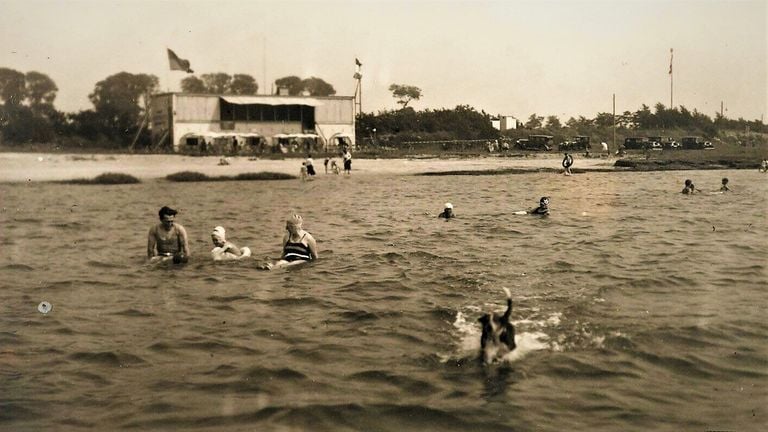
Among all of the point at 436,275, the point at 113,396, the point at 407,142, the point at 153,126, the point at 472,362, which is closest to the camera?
the point at 113,396

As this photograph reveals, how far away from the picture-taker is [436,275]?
13.9 m

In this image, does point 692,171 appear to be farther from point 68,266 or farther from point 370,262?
point 68,266

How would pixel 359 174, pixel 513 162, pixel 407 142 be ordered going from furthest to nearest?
pixel 407 142
pixel 513 162
pixel 359 174

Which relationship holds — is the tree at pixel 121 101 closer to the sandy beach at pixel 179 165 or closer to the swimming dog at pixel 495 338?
the sandy beach at pixel 179 165

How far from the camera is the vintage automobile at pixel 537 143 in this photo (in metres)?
76.2

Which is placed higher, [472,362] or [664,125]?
[664,125]

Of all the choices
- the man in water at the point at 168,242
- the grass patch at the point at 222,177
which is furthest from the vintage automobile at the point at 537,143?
the man in water at the point at 168,242

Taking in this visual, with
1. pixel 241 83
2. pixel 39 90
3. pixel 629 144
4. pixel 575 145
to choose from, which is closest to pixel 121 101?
pixel 39 90

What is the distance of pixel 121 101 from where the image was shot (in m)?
70.2

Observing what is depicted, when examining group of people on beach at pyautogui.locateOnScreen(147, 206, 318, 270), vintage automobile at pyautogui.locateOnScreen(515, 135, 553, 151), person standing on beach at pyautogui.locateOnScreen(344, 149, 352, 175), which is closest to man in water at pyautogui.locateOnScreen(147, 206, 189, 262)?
group of people on beach at pyautogui.locateOnScreen(147, 206, 318, 270)

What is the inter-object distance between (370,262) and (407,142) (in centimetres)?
6003

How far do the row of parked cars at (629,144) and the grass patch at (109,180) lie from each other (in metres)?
48.5

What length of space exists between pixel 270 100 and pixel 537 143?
95.8 feet

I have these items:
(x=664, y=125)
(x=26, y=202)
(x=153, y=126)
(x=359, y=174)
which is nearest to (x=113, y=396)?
(x=26, y=202)
